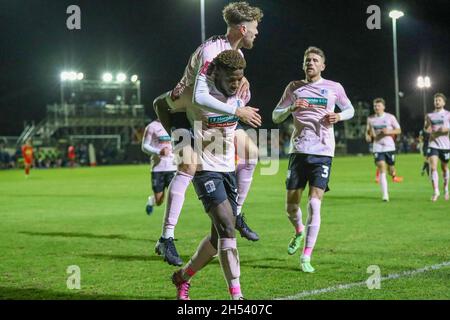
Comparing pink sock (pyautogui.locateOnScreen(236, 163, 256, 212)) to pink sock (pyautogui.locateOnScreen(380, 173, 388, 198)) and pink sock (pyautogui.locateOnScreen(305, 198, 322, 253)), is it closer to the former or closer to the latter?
pink sock (pyautogui.locateOnScreen(305, 198, 322, 253))

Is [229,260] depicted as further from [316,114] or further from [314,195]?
[316,114]

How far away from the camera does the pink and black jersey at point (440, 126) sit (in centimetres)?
1652

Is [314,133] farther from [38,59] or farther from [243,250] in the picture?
[38,59]

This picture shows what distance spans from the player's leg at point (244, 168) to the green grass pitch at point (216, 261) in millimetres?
359

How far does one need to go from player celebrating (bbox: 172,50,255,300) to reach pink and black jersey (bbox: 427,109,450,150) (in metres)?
11.8

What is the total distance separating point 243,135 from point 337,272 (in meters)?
2.33

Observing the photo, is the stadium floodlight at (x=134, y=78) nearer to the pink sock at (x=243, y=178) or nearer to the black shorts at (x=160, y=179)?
the black shorts at (x=160, y=179)

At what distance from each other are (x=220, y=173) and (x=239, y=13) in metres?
1.44

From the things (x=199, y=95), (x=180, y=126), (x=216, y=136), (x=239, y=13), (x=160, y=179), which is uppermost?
(x=239, y=13)

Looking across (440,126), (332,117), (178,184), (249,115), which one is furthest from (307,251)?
(440,126)

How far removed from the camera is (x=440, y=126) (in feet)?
54.1

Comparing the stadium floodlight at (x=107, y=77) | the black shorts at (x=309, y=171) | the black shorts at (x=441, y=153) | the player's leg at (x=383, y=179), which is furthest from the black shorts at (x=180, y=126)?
the stadium floodlight at (x=107, y=77)

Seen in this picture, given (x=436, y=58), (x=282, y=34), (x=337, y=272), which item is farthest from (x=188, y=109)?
(x=436, y=58)

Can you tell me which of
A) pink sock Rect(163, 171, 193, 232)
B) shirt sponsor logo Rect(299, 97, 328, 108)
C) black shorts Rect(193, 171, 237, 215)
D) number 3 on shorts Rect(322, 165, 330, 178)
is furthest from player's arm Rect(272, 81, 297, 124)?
black shorts Rect(193, 171, 237, 215)
